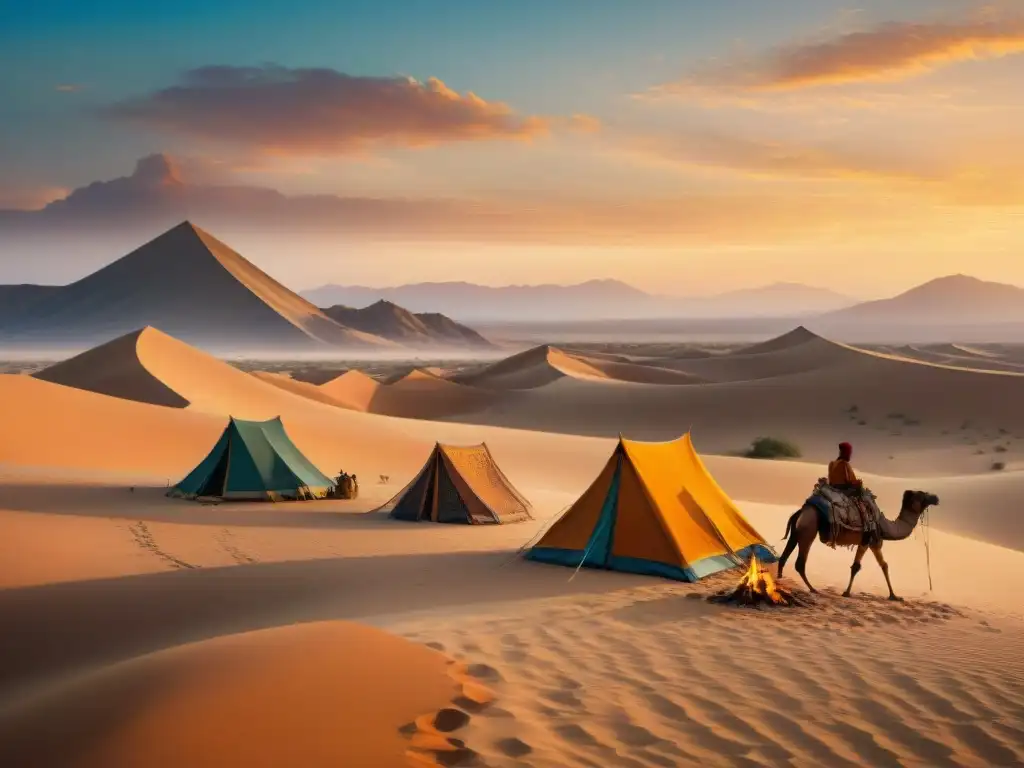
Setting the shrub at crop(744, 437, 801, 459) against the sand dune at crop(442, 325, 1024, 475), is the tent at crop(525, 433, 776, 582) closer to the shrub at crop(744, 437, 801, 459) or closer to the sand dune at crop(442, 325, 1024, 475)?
the sand dune at crop(442, 325, 1024, 475)

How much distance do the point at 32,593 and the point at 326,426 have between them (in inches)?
963

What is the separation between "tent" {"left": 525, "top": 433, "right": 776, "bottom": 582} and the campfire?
1327 mm

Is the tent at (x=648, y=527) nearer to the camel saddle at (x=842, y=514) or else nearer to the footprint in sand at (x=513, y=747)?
the camel saddle at (x=842, y=514)

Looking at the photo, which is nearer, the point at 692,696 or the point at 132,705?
the point at 132,705

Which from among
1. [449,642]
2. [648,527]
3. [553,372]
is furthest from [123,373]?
[553,372]

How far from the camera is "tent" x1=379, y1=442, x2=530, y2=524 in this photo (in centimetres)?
1844

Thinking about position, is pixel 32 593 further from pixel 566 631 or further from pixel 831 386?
pixel 831 386

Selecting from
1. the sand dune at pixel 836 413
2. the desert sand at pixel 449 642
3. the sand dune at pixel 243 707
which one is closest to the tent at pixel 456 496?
the desert sand at pixel 449 642

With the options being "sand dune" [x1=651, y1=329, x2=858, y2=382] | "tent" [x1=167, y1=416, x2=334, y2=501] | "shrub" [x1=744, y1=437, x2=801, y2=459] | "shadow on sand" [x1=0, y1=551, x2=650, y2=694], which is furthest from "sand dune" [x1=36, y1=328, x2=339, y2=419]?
"sand dune" [x1=651, y1=329, x2=858, y2=382]

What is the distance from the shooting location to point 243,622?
11156mm

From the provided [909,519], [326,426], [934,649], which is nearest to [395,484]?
[326,426]

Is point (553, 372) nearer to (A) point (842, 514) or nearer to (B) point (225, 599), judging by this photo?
(A) point (842, 514)

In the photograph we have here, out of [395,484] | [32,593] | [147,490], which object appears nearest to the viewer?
[32,593]

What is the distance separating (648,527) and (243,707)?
7789 millimetres
